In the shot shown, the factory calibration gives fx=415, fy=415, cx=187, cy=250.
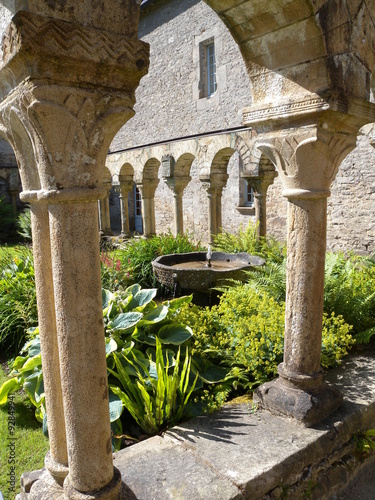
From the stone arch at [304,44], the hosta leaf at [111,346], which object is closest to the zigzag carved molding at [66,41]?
the stone arch at [304,44]

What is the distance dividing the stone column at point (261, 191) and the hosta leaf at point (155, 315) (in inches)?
158

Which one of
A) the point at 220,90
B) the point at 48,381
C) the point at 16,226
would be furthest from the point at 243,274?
the point at 16,226

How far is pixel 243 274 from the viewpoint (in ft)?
16.3

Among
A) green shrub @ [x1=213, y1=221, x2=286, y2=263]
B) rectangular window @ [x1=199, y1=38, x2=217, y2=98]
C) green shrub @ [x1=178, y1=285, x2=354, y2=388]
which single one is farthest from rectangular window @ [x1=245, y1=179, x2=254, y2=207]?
green shrub @ [x1=178, y1=285, x2=354, y2=388]

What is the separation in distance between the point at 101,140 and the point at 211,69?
10944 mm

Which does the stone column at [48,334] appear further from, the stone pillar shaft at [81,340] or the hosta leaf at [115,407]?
the hosta leaf at [115,407]

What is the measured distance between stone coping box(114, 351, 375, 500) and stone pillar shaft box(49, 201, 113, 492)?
32 centimetres

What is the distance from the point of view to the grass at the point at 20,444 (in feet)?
8.73

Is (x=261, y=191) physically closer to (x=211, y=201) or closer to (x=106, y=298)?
(x=211, y=201)

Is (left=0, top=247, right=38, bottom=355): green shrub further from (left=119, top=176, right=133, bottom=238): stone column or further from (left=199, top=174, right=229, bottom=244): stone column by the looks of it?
(left=119, top=176, right=133, bottom=238): stone column

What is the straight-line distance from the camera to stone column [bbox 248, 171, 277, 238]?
6965 millimetres

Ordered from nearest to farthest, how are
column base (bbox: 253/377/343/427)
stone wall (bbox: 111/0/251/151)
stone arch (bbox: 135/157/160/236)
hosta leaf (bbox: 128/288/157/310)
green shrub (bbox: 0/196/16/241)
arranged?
1. column base (bbox: 253/377/343/427)
2. hosta leaf (bbox: 128/288/157/310)
3. stone arch (bbox: 135/157/160/236)
4. stone wall (bbox: 111/0/251/151)
5. green shrub (bbox: 0/196/16/241)

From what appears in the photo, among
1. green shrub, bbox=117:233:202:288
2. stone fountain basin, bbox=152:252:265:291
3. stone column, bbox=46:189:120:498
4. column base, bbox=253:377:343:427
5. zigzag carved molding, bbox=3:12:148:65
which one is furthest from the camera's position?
green shrub, bbox=117:233:202:288

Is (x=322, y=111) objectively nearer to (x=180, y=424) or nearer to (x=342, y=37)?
(x=342, y=37)
